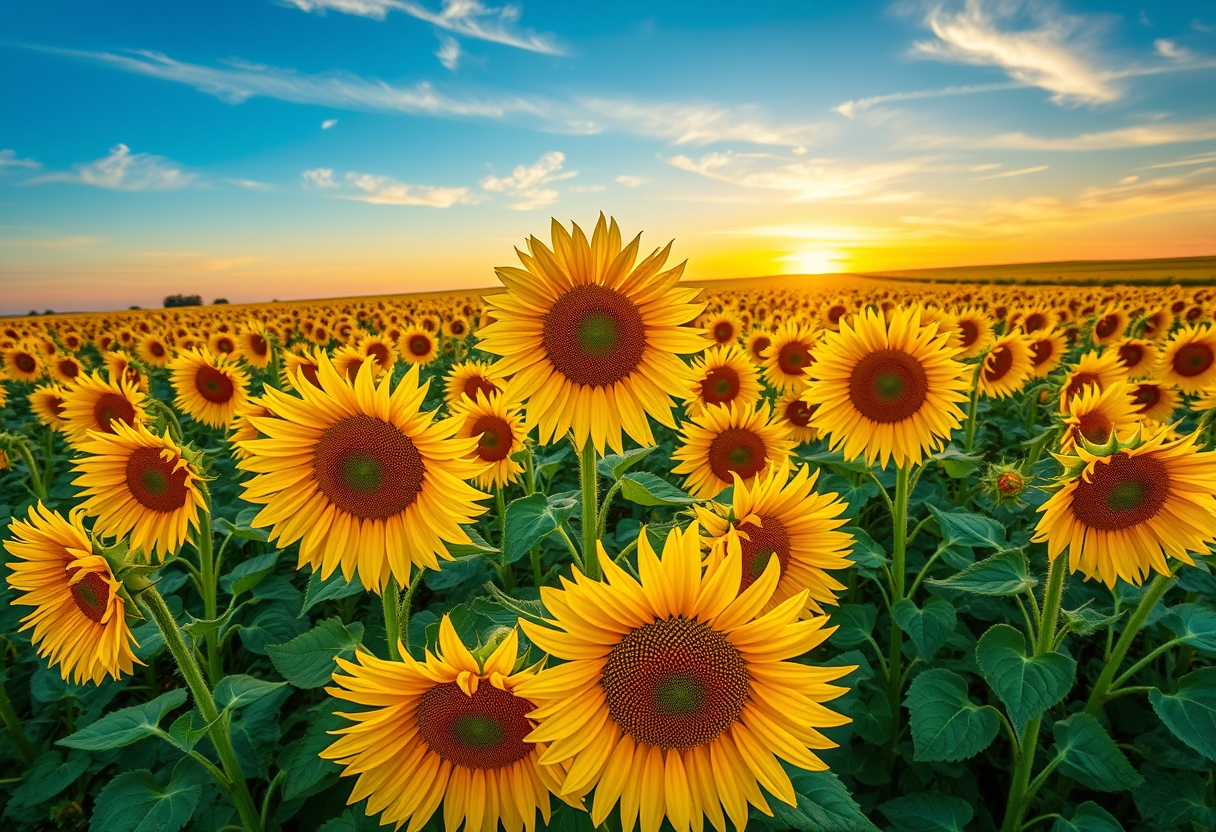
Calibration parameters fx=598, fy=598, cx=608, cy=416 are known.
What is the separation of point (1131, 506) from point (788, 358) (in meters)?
4.61

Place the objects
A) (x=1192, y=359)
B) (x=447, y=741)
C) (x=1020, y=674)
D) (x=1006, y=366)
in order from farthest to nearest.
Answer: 1. (x=1006, y=366)
2. (x=1192, y=359)
3. (x=1020, y=674)
4. (x=447, y=741)

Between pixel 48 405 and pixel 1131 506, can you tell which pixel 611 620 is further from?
pixel 48 405

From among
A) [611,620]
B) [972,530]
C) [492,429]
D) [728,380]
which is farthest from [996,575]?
[728,380]

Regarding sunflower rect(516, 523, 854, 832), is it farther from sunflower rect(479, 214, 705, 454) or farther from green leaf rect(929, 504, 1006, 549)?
green leaf rect(929, 504, 1006, 549)

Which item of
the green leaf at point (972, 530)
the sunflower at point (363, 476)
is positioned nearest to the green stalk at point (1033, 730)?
the green leaf at point (972, 530)

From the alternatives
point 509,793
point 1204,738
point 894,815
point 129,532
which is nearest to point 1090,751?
point 1204,738

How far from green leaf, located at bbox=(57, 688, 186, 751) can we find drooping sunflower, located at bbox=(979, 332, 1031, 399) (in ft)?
24.3

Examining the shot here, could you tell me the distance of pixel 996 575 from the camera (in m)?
2.71

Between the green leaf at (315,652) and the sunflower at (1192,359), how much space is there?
8.58 m

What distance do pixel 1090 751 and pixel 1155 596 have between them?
0.80 meters

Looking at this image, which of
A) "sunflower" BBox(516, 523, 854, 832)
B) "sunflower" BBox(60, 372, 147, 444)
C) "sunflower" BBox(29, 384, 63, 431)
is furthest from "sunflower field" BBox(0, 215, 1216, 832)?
"sunflower" BBox(29, 384, 63, 431)

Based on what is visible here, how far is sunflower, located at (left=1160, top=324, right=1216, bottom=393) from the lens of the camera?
655cm

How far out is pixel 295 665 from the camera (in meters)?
2.51

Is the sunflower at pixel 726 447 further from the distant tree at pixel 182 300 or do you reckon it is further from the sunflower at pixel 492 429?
the distant tree at pixel 182 300
